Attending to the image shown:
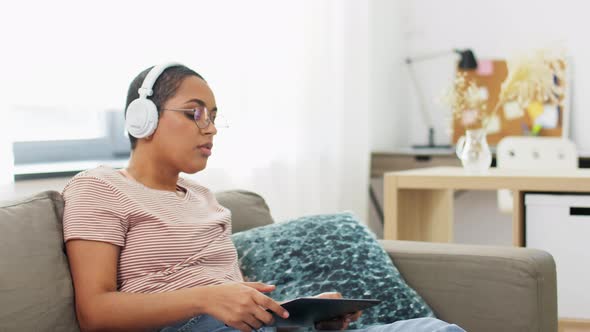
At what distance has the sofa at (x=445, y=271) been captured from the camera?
129 cm

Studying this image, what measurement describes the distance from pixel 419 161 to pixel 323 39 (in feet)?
3.04

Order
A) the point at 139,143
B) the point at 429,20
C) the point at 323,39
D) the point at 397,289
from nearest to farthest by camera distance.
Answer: the point at 139,143
the point at 397,289
the point at 323,39
the point at 429,20

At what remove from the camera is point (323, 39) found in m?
3.34

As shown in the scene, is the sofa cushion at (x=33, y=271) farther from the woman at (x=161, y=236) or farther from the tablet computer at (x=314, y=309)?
the tablet computer at (x=314, y=309)

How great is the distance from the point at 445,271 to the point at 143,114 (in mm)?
742

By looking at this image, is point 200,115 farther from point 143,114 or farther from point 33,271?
point 33,271

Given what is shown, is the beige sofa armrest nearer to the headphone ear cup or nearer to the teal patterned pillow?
the teal patterned pillow

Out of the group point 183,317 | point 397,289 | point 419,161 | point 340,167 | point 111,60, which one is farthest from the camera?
point 419,161

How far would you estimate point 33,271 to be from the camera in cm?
125

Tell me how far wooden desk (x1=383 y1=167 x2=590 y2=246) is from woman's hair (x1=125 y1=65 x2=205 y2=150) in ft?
3.70

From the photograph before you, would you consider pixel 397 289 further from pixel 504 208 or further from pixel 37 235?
pixel 504 208

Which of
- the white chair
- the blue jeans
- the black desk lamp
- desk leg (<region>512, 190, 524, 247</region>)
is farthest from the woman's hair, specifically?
the black desk lamp

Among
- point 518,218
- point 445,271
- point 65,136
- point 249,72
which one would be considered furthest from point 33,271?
point 249,72

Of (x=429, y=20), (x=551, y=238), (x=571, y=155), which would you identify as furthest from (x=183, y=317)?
(x=429, y=20)
